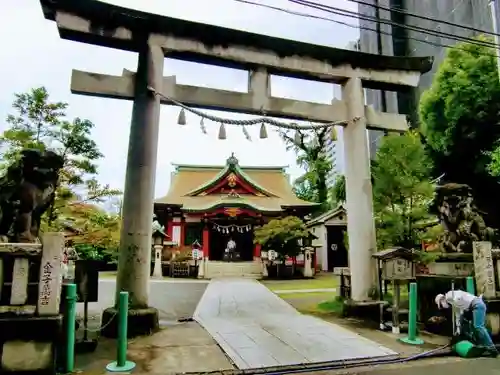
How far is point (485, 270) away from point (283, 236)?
48.4 ft

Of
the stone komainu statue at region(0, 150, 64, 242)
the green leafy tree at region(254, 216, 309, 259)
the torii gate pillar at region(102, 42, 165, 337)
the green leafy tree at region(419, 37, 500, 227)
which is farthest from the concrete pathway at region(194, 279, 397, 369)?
the green leafy tree at region(254, 216, 309, 259)

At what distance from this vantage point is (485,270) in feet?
21.3

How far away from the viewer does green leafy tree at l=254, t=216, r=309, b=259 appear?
21000 millimetres

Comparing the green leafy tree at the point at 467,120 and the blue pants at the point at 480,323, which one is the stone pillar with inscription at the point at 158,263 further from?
the blue pants at the point at 480,323

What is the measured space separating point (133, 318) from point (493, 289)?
6377 mm

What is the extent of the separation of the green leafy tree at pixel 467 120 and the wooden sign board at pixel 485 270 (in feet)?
21.2

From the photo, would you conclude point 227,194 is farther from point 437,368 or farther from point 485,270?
point 437,368

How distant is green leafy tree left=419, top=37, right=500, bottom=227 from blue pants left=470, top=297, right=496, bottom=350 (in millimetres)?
7713

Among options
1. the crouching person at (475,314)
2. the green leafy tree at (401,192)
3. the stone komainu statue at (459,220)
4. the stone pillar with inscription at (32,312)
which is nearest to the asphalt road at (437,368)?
the crouching person at (475,314)

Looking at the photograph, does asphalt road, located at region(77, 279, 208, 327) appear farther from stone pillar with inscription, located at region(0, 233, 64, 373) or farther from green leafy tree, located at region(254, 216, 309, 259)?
green leafy tree, located at region(254, 216, 309, 259)

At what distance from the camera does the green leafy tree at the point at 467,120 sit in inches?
484

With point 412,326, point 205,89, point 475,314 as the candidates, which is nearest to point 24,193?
point 205,89

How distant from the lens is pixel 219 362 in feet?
17.1

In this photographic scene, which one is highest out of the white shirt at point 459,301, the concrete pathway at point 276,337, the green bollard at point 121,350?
the white shirt at point 459,301
